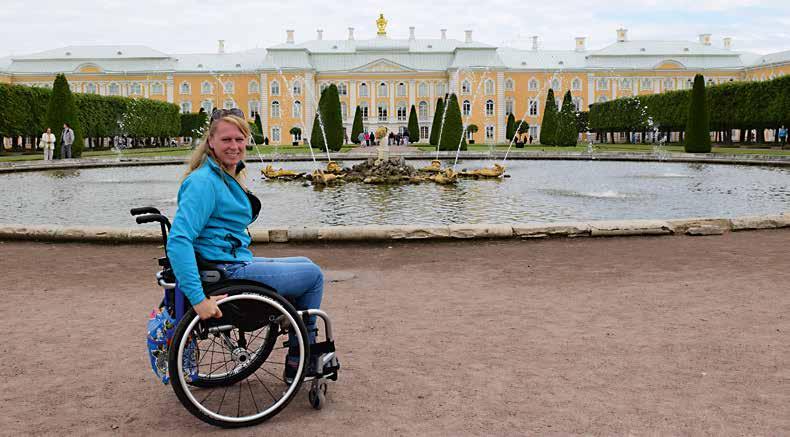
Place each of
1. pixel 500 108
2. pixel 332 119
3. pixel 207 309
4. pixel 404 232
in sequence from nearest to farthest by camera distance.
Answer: pixel 207 309, pixel 404 232, pixel 332 119, pixel 500 108

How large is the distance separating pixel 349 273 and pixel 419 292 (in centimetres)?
101

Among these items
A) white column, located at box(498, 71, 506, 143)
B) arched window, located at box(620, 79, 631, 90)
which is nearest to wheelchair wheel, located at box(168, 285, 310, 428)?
white column, located at box(498, 71, 506, 143)

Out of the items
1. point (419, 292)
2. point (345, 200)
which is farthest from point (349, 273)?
point (345, 200)

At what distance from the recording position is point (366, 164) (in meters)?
17.9

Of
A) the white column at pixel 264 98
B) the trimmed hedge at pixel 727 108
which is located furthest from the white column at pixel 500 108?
the trimmed hedge at pixel 727 108

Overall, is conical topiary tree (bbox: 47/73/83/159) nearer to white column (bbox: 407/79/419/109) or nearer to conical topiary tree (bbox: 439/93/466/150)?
conical topiary tree (bbox: 439/93/466/150)

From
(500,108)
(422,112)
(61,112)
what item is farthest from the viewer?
(422,112)

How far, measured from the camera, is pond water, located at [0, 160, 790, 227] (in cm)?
1058

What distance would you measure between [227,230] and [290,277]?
1.15ft

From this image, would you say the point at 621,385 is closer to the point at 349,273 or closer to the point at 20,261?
the point at 349,273

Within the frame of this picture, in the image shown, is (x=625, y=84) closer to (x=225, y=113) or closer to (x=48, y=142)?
(x=48, y=142)

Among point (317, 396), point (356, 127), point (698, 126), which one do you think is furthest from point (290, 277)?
point (356, 127)

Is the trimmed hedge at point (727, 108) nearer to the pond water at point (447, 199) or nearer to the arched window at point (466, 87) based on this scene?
the pond water at point (447, 199)

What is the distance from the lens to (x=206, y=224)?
10.7 feet
